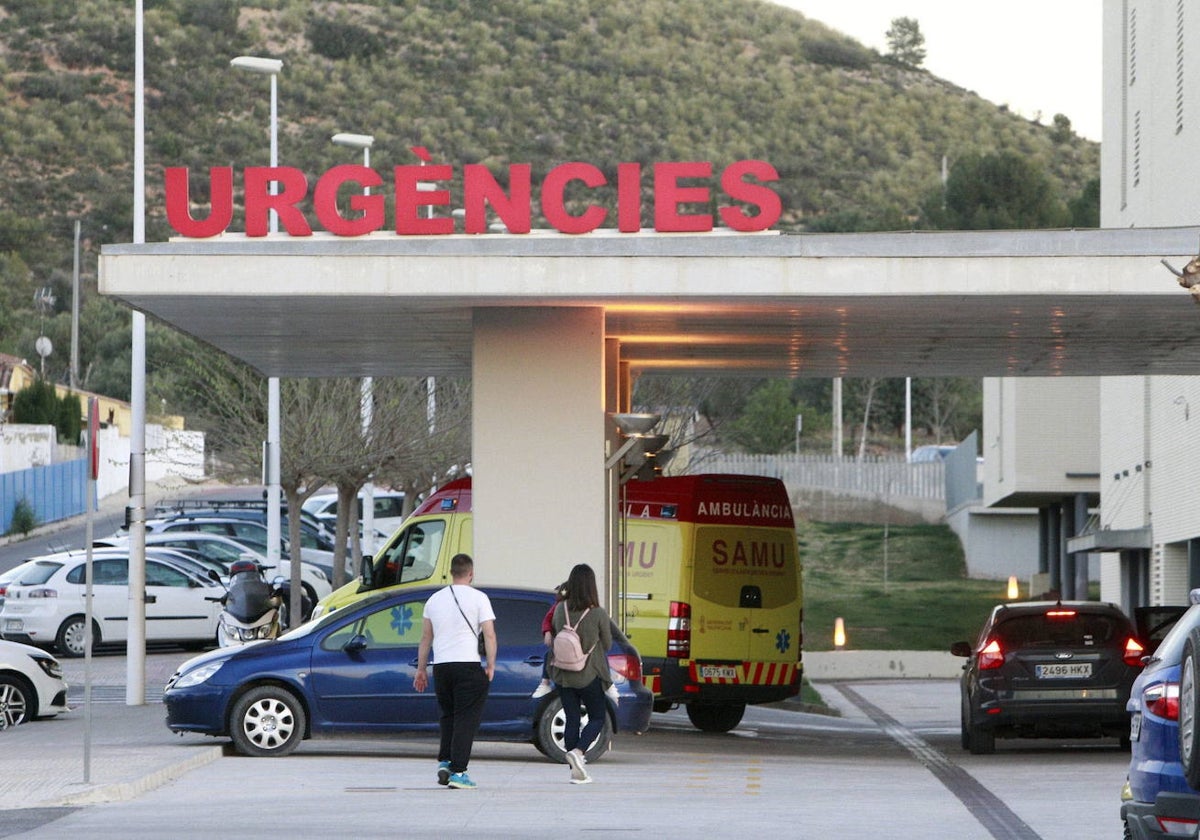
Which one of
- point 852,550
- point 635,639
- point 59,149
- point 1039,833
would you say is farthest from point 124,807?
point 59,149

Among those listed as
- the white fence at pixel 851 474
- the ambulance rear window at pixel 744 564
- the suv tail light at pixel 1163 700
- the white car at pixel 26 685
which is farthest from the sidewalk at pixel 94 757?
the white fence at pixel 851 474

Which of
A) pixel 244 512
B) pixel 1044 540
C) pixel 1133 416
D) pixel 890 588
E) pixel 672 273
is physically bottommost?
pixel 890 588

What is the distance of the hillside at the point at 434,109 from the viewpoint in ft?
304

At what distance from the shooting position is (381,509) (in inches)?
2211

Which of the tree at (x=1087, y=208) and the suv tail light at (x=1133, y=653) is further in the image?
the tree at (x=1087, y=208)

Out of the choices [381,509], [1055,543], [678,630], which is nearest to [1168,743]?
[678,630]

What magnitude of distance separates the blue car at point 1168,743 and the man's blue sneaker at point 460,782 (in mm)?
6103

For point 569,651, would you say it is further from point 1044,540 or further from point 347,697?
point 1044,540

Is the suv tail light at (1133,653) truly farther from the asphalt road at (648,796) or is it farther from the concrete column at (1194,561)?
the concrete column at (1194,561)

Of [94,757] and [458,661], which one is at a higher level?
[458,661]

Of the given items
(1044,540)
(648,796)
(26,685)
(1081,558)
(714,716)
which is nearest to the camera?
(648,796)

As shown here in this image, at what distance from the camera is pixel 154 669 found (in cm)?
Answer: 2861

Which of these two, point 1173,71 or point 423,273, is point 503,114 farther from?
point 423,273

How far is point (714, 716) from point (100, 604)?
11530 mm
